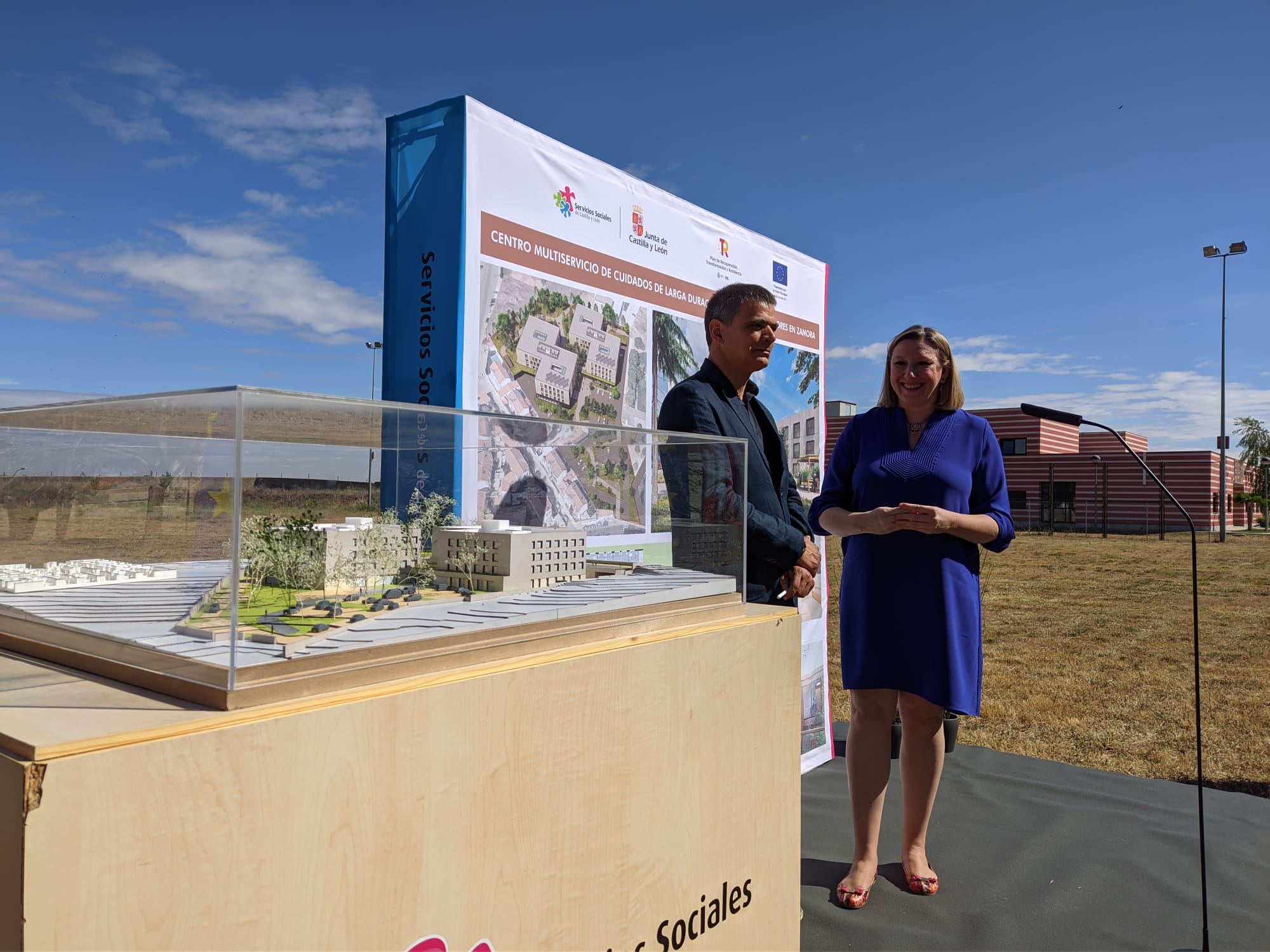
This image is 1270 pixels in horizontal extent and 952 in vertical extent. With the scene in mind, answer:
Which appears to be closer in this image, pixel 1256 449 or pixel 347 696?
pixel 347 696

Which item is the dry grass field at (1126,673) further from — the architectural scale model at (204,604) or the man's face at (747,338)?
the architectural scale model at (204,604)

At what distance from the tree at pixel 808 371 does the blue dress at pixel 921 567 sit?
1536mm

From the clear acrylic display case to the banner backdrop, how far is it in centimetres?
11

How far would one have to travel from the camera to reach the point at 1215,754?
423 cm

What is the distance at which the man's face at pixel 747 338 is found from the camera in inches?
91.4

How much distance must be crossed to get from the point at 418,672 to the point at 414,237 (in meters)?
1.53

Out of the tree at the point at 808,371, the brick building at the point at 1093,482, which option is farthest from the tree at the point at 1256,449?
the tree at the point at 808,371

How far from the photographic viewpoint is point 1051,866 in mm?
2742

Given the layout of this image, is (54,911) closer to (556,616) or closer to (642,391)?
(556,616)

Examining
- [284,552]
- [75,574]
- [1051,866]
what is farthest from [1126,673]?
[75,574]

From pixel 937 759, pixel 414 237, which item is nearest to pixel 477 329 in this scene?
pixel 414 237

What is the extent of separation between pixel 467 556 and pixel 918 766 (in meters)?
1.86

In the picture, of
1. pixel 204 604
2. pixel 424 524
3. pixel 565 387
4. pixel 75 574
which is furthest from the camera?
pixel 565 387

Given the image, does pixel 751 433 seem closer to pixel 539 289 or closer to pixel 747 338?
pixel 747 338
